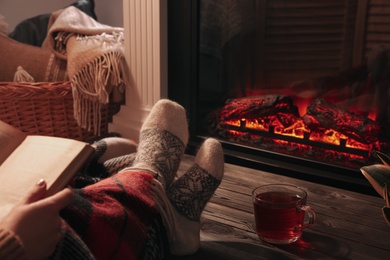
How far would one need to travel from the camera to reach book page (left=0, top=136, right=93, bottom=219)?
0.92 metres

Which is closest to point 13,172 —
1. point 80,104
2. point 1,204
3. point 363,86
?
point 1,204

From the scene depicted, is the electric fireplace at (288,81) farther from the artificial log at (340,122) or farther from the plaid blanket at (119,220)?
the plaid blanket at (119,220)

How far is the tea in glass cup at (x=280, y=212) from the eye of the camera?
0.95m

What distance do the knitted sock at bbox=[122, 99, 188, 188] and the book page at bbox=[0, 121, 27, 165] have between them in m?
0.27

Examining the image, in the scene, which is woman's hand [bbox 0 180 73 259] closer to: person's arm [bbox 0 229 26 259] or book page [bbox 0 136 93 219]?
person's arm [bbox 0 229 26 259]

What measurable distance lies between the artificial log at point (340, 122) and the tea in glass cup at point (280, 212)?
1.45 ft

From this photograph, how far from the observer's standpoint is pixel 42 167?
948 mm

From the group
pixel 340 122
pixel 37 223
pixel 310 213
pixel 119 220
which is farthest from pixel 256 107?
pixel 37 223

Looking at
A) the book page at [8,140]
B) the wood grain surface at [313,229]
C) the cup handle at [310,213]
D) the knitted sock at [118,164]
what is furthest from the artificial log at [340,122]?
the book page at [8,140]

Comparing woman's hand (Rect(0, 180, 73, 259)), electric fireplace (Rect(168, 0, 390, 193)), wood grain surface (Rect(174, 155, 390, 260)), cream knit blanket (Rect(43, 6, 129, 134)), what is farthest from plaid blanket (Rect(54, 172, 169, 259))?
cream knit blanket (Rect(43, 6, 129, 134))

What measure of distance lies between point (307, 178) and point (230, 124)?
0.34m

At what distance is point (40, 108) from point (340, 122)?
949 millimetres

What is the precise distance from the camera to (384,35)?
Answer: 4.26ft

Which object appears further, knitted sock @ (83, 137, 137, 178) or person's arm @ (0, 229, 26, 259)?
knitted sock @ (83, 137, 137, 178)
